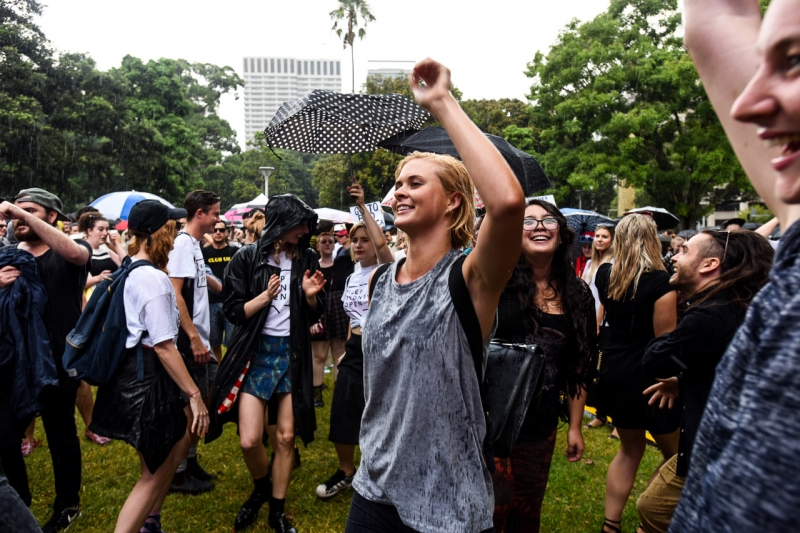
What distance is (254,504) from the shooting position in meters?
4.61

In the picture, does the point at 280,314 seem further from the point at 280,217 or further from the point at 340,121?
the point at 340,121

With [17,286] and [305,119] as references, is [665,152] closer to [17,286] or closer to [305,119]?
[305,119]

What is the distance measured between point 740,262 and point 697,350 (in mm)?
581

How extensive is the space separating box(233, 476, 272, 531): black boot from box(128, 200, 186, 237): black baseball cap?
210cm

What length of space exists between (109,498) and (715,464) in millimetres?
5308

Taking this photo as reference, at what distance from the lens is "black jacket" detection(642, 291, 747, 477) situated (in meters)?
3.01

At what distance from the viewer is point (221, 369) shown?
14.6 feet

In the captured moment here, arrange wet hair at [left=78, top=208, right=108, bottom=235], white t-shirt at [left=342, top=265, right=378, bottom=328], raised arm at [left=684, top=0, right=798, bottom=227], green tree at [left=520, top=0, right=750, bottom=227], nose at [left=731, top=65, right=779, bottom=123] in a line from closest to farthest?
nose at [left=731, top=65, right=779, bottom=123], raised arm at [left=684, top=0, right=798, bottom=227], white t-shirt at [left=342, top=265, right=378, bottom=328], wet hair at [left=78, top=208, right=108, bottom=235], green tree at [left=520, top=0, right=750, bottom=227]

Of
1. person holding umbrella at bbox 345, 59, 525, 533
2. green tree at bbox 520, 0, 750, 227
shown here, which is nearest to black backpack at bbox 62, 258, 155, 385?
person holding umbrella at bbox 345, 59, 525, 533

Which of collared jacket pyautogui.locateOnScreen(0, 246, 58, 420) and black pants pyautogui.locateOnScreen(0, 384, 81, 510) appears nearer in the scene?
collared jacket pyautogui.locateOnScreen(0, 246, 58, 420)

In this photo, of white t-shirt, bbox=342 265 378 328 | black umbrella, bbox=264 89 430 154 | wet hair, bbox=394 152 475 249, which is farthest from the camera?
white t-shirt, bbox=342 265 378 328

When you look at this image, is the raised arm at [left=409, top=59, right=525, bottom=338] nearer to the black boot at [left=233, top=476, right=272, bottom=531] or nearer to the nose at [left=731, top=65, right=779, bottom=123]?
the nose at [left=731, top=65, right=779, bottom=123]

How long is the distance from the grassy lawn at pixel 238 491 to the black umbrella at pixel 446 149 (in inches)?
106

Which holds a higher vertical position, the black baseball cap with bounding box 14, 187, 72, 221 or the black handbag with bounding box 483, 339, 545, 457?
the black baseball cap with bounding box 14, 187, 72, 221
